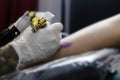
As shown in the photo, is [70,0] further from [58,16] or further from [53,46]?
[53,46]

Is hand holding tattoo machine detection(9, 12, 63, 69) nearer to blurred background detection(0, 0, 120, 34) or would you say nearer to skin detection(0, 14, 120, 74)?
skin detection(0, 14, 120, 74)

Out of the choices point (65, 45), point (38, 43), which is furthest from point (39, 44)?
point (65, 45)

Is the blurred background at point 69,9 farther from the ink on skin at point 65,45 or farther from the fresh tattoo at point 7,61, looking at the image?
the fresh tattoo at point 7,61

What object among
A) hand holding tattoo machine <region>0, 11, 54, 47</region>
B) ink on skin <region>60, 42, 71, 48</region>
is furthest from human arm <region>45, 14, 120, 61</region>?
hand holding tattoo machine <region>0, 11, 54, 47</region>

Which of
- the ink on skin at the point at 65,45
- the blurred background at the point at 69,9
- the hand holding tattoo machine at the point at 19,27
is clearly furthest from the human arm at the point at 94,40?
the blurred background at the point at 69,9

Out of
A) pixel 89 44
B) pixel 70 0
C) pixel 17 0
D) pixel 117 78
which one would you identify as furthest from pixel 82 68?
pixel 17 0

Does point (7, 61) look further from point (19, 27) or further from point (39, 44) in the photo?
point (19, 27)

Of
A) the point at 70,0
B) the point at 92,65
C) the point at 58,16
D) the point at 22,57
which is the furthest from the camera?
the point at 58,16
